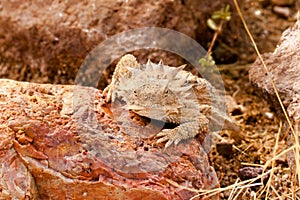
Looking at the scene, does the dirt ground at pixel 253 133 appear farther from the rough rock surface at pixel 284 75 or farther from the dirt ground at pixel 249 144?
the rough rock surface at pixel 284 75

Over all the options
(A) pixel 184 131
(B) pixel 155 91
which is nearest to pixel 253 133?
(A) pixel 184 131

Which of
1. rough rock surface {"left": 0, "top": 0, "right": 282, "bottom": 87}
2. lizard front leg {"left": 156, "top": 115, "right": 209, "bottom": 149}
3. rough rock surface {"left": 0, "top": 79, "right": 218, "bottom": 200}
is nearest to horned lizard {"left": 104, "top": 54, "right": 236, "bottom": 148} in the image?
lizard front leg {"left": 156, "top": 115, "right": 209, "bottom": 149}

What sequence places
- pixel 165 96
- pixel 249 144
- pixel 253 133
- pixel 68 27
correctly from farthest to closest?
pixel 68 27, pixel 253 133, pixel 249 144, pixel 165 96

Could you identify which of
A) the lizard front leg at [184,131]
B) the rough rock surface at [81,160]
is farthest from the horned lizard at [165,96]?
the rough rock surface at [81,160]

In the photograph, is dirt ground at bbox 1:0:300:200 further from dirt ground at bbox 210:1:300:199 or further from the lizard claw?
the lizard claw

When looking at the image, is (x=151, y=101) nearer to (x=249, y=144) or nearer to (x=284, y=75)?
(x=284, y=75)

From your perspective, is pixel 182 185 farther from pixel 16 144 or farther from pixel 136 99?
pixel 16 144

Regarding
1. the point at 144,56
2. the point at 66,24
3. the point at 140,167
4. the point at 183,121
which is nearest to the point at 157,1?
the point at 144,56
